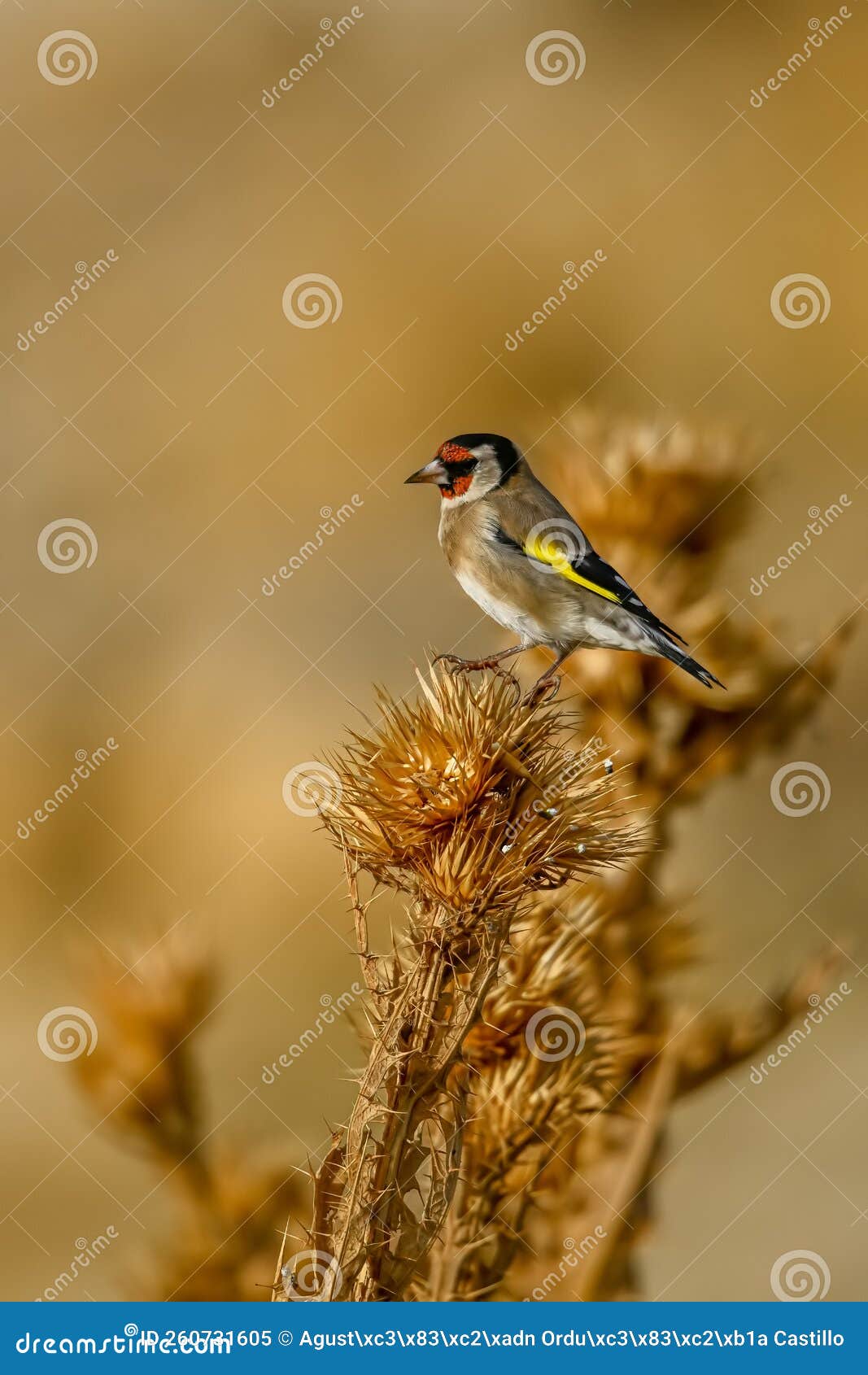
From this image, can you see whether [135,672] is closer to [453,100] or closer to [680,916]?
[453,100]

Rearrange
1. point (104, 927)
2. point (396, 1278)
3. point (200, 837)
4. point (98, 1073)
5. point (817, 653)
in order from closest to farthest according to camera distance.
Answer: point (396, 1278)
point (98, 1073)
point (817, 653)
point (104, 927)
point (200, 837)

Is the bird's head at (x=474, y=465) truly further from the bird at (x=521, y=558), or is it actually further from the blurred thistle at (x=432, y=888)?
the blurred thistle at (x=432, y=888)

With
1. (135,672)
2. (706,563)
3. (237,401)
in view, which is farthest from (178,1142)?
(237,401)

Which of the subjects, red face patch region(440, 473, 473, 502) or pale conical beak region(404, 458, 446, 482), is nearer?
pale conical beak region(404, 458, 446, 482)

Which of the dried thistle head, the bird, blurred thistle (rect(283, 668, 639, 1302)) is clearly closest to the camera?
blurred thistle (rect(283, 668, 639, 1302))

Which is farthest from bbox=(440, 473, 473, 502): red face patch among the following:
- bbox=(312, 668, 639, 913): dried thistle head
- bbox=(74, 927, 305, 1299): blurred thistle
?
bbox=(312, 668, 639, 913): dried thistle head

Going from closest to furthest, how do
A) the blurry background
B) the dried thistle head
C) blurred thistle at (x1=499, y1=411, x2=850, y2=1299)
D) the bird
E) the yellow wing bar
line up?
the dried thistle head
blurred thistle at (x1=499, y1=411, x2=850, y2=1299)
the bird
the yellow wing bar
the blurry background

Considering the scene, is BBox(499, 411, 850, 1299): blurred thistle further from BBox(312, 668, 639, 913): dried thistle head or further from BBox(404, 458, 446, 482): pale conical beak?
BBox(404, 458, 446, 482): pale conical beak
